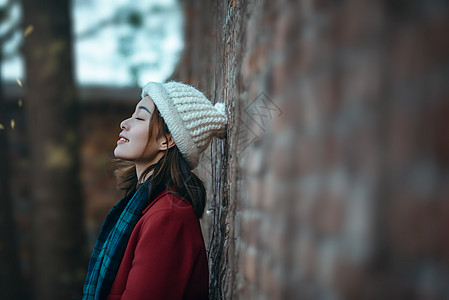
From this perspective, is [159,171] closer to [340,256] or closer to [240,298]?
[240,298]

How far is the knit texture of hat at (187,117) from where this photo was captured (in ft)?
5.15

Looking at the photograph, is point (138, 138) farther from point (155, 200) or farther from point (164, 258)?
point (164, 258)

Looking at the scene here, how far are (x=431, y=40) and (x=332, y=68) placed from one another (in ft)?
0.56

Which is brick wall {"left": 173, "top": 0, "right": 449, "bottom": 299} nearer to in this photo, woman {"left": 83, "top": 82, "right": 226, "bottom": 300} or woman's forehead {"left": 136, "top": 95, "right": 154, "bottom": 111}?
woman {"left": 83, "top": 82, "right": 226, "bottom": 300}

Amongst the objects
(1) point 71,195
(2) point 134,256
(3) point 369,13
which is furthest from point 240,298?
(1) point 71,195

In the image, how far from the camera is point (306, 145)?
2.30 feet

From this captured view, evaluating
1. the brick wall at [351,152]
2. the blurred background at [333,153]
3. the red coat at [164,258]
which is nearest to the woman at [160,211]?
the red coat at [164,258]

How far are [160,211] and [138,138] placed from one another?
13.7 inches

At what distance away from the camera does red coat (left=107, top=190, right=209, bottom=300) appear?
129cm

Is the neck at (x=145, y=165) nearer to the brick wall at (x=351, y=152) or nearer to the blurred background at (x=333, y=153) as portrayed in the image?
the blurred background at (x=333, y=153)

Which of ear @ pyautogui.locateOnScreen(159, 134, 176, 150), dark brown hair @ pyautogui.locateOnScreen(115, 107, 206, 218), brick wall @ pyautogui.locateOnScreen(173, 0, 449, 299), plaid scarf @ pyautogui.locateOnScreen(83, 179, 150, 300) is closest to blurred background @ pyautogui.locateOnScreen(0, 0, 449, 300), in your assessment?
brick wall @ pyautogui.locateOnScreen(173, 0, 449, 299)

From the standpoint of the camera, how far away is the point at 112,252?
1478mm

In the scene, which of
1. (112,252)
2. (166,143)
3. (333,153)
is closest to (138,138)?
(166,143)

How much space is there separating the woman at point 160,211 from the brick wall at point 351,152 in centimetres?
39
